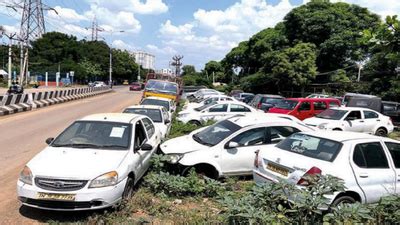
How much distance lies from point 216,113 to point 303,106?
466 cm

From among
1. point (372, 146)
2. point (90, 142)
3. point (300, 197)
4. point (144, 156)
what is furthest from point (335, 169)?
point (90, 142)

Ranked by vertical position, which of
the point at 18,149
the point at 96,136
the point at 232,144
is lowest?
the point at 18,149

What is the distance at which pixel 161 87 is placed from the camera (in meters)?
25.3

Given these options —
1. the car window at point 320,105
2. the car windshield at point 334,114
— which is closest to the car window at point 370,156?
the car windshield at point 334,114

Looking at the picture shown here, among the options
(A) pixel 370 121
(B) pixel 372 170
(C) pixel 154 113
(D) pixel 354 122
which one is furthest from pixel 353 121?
(B) pixel 372 170

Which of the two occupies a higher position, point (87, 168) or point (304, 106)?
point (304, 106)

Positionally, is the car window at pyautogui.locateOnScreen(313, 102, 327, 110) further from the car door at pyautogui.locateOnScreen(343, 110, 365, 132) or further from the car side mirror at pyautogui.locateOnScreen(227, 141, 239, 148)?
the car side mirror at pyautogui.locateOnScreen(227, 141, 239, 148)

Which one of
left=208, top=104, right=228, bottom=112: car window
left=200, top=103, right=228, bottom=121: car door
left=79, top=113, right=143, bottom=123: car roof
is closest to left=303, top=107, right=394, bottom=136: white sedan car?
left=200, top=103, right=228, bottom=121: car door

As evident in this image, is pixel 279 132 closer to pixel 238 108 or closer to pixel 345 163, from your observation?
pixel 345 163

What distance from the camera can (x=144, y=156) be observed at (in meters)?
8.14

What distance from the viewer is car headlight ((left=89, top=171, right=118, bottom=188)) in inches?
245

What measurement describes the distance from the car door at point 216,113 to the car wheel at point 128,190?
11.5 meters

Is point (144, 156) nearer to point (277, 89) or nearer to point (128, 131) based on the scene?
point (128, 131)

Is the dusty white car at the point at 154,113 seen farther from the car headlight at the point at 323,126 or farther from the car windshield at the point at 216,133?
the car headlight at the point at 323,126
